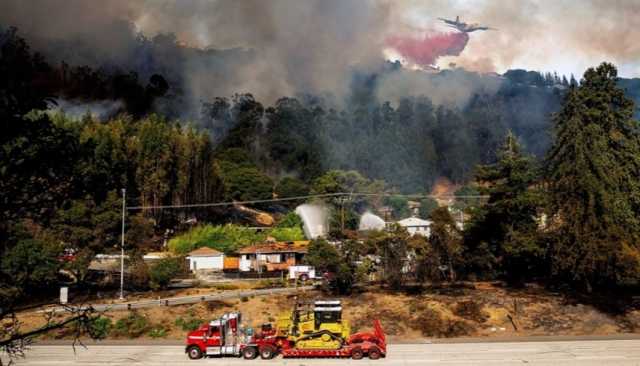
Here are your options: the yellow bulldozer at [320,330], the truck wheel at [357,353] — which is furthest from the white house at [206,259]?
the truck wheel at [357,353]

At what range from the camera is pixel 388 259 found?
49531mm

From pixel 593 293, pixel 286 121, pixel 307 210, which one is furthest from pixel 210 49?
pixel 593 293

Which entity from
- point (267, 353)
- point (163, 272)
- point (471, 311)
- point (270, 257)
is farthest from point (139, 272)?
point (471, 311)

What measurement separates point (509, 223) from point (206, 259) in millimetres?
32834

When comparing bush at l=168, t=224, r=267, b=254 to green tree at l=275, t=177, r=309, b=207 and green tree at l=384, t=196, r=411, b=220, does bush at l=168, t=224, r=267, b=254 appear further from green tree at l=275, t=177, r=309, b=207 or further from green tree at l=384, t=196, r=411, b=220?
green tree at l=384, t=196, r=411, b=220

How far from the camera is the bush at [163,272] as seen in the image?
161 ft

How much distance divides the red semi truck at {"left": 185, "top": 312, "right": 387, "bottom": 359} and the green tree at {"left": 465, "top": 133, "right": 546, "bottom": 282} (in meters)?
18.2

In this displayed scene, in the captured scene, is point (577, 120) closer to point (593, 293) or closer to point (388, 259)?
point (593, 293)

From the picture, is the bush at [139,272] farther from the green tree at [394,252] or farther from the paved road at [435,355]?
the green tree at [394,252]

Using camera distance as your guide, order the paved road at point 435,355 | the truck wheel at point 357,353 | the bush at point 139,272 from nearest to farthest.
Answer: the paved road at point 435,355 → the truck wheel at point 357,353 → the bush at point 139,272

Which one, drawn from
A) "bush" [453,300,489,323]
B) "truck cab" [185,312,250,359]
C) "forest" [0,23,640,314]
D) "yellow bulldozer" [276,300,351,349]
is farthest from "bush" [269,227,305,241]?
"truck cab" [185,312,250,359]

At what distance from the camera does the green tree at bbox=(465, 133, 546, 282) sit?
Answer: 155 feet

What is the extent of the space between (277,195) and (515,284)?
70579 mm

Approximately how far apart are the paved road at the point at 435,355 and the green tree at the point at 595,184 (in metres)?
7.29
